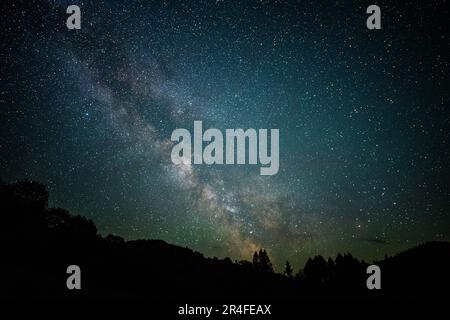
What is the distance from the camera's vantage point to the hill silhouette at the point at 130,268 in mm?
15453

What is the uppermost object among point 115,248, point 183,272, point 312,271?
point 115,248

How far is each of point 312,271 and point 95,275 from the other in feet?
121

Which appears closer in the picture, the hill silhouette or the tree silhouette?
the hill silhouette

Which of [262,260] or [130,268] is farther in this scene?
[262,260]

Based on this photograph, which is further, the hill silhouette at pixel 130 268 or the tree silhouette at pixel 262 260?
the tree silhouette at pixel 262 260

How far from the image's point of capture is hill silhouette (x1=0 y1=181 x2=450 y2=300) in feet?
50.7

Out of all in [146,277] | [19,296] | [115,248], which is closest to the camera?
[19,296]

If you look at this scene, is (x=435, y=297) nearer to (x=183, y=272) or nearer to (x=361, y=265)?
(x=183, y=272)

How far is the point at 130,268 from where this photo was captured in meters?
24.4
